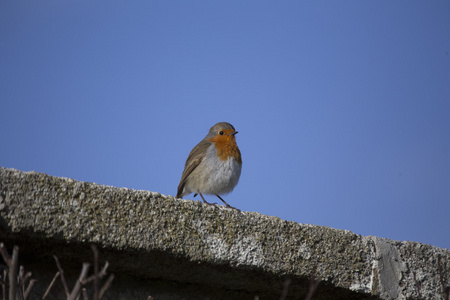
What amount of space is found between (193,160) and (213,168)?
25 cm

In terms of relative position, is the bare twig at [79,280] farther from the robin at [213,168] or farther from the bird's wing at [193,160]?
the bird's wing at [193,160]

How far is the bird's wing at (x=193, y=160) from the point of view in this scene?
15.1 feet

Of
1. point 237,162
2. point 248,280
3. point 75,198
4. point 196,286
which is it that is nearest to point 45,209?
point 75,198

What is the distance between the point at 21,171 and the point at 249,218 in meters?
0.93

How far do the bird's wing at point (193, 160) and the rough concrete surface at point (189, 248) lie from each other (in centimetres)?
227

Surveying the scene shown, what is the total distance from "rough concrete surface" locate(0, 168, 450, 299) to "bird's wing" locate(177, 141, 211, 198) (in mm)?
2266

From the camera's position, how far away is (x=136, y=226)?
201 cm

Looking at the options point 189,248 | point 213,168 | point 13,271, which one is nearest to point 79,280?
point 13,271

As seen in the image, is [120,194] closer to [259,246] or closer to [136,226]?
[136,226]

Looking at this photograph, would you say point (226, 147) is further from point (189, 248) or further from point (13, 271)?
point (13, 271)

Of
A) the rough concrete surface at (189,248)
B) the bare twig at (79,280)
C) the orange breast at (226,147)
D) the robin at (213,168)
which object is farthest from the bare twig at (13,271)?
the orange breast at (226,147)

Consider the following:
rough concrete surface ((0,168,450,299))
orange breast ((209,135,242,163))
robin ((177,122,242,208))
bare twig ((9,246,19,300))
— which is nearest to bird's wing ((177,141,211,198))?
robin ((177,122,242,208))

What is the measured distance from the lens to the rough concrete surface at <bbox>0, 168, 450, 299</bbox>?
1.88m

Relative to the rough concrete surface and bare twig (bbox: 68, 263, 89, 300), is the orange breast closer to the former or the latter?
the rough concrete surface
